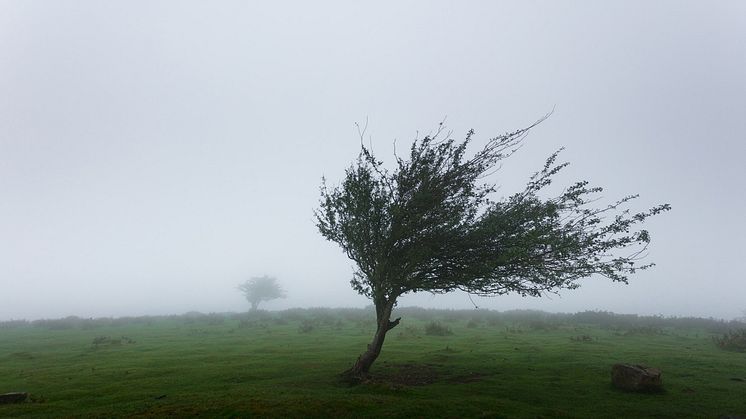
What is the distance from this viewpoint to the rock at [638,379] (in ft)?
60.6

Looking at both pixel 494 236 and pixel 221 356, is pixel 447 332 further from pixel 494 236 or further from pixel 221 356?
pixel 494 236

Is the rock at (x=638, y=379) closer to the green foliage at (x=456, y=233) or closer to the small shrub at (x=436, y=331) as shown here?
the green foliage at (x=456, y=233)

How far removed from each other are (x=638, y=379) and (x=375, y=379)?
479 inches

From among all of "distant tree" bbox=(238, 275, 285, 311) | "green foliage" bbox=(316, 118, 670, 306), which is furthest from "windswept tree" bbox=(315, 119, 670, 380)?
"distant tree" bbox=(238, 275, 285, 311)

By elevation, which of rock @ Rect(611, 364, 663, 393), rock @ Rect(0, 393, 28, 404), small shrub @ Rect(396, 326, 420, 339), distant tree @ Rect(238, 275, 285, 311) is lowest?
rock @ Rect(0, 393, 28, 404)

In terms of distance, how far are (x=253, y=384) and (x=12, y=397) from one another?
1044 centimetres

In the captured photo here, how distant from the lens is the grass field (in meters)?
15.9

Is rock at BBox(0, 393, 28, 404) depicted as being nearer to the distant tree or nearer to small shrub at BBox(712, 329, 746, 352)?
small shrub at BBox(712, 329, 746, 352)

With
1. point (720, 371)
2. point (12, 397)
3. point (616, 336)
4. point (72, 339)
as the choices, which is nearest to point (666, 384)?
point (720, 371)

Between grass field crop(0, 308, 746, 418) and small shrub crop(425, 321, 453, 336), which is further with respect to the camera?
small shrub crop(425, 321, 453, 336)

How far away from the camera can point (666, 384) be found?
20078 millimetres

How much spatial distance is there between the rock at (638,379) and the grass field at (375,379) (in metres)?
0.51

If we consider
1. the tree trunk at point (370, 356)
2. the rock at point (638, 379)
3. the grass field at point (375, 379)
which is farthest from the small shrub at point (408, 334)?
the rock at point (638, 379)

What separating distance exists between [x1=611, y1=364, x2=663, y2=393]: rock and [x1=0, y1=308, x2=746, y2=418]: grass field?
0.51m
